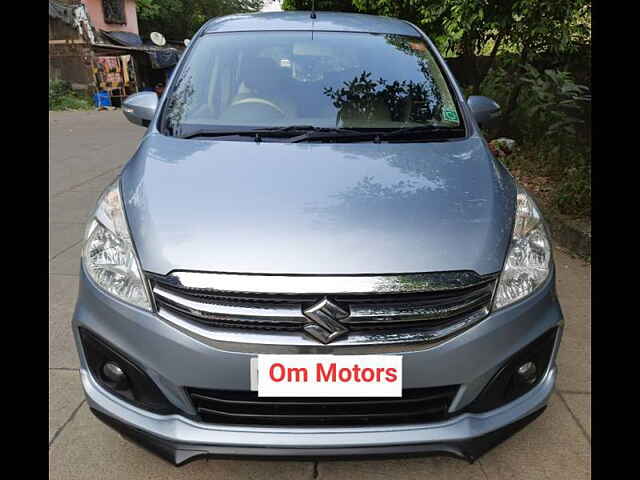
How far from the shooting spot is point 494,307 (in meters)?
1.63

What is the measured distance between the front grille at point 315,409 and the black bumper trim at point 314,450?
7cm

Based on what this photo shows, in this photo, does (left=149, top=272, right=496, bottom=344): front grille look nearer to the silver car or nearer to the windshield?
the silver car

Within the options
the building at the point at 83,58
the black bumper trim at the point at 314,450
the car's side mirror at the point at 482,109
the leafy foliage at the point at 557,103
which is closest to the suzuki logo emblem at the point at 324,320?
the black bumper trim at the point at 314,450

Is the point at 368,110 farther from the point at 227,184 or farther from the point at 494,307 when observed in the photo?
the point at 494,307

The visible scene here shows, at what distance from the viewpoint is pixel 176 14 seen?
104ft

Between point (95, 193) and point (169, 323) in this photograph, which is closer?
point (169, 323)

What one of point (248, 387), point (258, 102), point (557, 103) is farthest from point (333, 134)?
point (557, 103)

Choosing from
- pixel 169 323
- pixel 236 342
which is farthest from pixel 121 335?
pixel 236 342

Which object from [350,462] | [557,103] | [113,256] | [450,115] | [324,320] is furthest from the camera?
[557,103]

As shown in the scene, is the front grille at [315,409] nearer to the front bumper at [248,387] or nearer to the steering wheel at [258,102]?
the front bumper at [248,387]

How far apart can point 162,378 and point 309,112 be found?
138 centimetres

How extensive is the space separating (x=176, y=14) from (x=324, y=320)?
34.1 m

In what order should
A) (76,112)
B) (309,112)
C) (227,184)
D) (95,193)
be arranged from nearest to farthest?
(227,184) < (309,112) < (95,193) < (76,112)

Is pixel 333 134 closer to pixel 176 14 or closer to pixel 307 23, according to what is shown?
pixel 307 23
